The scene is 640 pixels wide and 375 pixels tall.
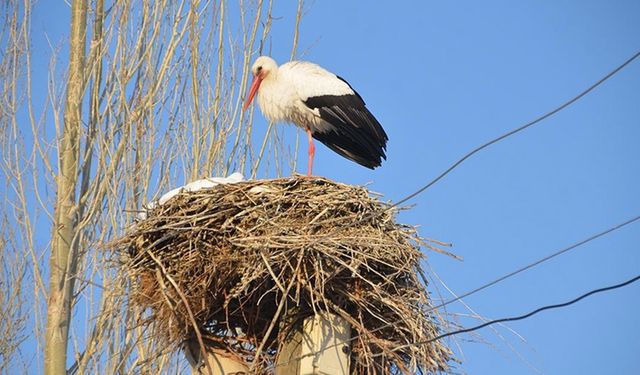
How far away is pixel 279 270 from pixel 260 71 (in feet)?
8.76

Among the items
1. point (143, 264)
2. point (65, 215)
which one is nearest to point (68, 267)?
point (65, 215)

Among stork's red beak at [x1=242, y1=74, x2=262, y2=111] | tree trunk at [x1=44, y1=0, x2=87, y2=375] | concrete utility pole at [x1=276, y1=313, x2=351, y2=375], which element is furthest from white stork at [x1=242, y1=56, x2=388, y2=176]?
concrete utility pole at [x1=276, y1=313, x2=351, y2=375]

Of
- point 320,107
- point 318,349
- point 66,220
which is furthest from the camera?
point 66,220

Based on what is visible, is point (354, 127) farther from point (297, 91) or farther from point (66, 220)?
point (66, 220)

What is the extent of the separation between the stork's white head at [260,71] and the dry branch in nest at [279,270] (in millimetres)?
1978

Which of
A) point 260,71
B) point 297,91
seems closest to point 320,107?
point 297,91

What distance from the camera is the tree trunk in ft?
22.5

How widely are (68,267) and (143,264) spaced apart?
195 centimetres

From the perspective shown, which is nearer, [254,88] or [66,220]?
[66,220]

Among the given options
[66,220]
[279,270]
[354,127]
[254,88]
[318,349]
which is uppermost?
[254,88]

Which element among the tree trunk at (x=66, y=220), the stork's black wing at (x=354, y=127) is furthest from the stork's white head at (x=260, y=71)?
the tree trunk at (x=66, y=220)

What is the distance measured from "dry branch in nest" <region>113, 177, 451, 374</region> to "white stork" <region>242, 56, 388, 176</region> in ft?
4.98

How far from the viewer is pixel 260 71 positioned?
7281mm

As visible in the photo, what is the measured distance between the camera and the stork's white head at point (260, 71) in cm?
722
